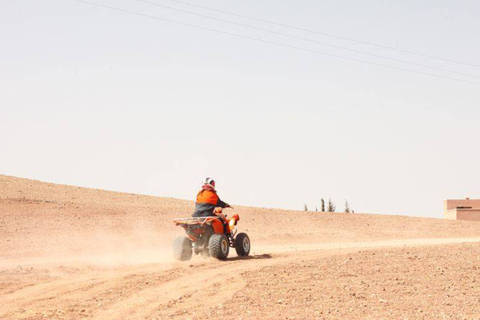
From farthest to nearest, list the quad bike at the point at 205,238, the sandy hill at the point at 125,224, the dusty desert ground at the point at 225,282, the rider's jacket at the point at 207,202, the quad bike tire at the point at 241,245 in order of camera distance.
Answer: the sandy hill at the point at 125,224 → the quad bike tire at the point at 241,245 → the rider's jacket at the point at 207,202 → the quad bike at the point at 205,238 → the dusty desert ground at the point at 225,282

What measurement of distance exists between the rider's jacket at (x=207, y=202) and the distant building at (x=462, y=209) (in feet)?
173

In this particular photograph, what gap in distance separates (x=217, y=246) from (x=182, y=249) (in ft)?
3.90

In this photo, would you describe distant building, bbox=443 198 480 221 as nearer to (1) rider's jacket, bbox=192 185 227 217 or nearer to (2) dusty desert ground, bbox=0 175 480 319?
(2) dusty desert ground, bbox=0 175 480 319

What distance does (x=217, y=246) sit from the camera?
19.8m

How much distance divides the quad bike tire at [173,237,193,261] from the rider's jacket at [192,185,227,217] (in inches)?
32.2

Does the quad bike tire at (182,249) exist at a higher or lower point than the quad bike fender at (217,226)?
lower

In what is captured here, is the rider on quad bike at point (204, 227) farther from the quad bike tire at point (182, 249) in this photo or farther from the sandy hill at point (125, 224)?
the sandy hill at point (125, 224)

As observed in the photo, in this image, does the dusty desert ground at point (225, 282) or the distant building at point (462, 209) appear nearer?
the dusty desert ground at point (225, 282)

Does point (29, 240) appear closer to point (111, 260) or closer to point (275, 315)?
point (111, 260)

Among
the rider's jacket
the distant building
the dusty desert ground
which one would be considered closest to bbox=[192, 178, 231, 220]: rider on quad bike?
the rider's jacket

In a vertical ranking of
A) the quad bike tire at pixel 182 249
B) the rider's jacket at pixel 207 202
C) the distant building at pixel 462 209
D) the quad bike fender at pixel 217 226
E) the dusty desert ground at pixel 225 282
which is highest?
the distant building at pixel 462 209

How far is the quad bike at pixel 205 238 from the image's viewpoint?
19922 mm

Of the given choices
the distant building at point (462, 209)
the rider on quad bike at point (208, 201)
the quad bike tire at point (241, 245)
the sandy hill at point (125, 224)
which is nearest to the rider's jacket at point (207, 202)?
the rider on quad bike at point (208, 201)

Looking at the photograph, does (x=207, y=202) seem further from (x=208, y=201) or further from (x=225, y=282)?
(x=225, y=282)
